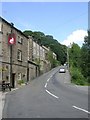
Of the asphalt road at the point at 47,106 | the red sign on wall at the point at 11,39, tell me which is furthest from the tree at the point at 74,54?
the asphalt road at the point at 47,106

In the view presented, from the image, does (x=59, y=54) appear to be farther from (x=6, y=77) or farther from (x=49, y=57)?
(x=6, y=77)

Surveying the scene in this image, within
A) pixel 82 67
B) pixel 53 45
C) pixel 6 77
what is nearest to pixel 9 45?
pixel 6 77

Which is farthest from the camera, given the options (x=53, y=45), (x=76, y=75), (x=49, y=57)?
(x=53, y=45)

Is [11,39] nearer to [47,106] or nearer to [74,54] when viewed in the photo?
[47,106]

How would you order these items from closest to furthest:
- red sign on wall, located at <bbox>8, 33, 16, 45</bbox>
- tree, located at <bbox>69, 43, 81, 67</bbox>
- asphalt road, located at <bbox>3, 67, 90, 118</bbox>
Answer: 1. asphalt road, located at <bbox>3, 67, 90, 118</bbox>
2. red sign on wall, located at <bbox>8, 33, 16, 45</bbox>
3. tree, located at <bbox>69, 43, 81, 67</bbox>

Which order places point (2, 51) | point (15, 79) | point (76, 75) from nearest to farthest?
point (2, 51) → point (15, 79) → point (76, 75)

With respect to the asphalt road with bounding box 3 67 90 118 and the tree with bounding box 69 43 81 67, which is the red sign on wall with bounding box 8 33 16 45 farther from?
the tree with bounding box 69 43 81 67

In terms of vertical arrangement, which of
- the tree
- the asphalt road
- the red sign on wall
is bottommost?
the asphalt road

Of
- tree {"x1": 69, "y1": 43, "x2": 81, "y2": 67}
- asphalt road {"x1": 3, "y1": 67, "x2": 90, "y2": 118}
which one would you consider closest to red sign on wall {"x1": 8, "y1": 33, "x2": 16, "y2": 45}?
asphalt road {"x1": 3, "y1": 67, "x2": 90, "y2": 118}

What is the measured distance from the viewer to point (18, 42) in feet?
163

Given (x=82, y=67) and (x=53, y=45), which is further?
(x=53, y=45)

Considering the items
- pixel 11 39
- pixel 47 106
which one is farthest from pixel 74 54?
pixel 47 106

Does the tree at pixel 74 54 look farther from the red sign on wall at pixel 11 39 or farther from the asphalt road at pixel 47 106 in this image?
the asphalt road at pixel 47 106

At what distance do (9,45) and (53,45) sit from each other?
9841cm
